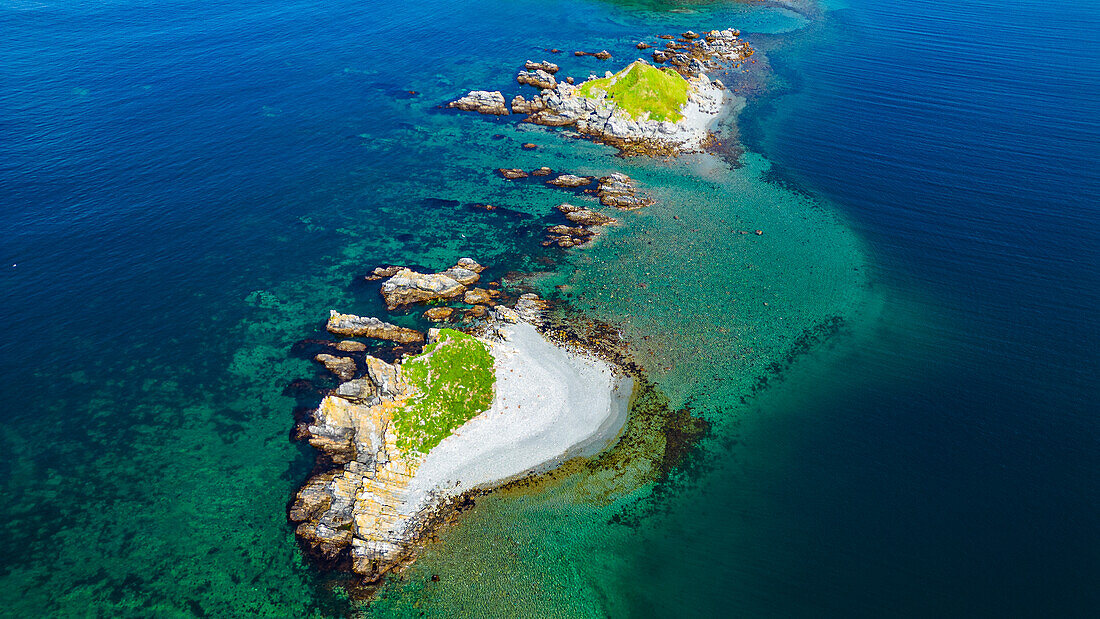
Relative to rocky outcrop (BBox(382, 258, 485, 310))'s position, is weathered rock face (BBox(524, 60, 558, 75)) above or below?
above

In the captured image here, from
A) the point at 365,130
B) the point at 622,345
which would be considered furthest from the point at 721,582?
the point at 365,130

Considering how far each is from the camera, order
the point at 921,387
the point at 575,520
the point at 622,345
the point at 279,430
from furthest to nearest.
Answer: the point at 622,345 < the point at 921,387 < the point at 279,430 < the point at 575,520

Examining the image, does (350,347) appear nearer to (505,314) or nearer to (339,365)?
(339,365)

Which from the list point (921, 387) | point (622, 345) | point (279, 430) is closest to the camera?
point (279, 430)

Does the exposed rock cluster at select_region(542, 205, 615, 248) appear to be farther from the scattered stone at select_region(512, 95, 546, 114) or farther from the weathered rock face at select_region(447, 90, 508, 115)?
the weathered rock face at select_region(447, 90, 508, 115)

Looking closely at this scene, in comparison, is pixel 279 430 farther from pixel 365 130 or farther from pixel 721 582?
pixel 365 130

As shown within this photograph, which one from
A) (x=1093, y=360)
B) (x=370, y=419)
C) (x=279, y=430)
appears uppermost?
(x=1093, y=360)

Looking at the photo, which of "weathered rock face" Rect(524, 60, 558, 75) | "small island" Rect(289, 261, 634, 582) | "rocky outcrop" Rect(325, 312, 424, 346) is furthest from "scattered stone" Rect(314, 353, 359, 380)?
"weathered rock face" Rect(524, 60, 558, 75)

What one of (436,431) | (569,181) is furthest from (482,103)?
(436,431)

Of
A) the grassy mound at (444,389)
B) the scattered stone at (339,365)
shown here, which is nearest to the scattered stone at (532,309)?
the grassy mound at (444,389)
